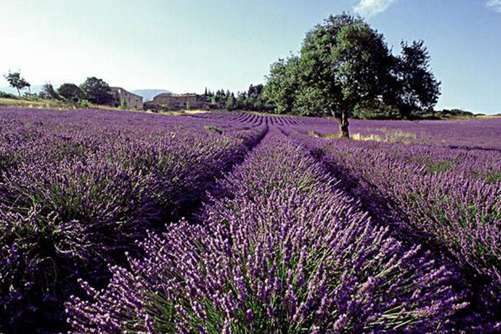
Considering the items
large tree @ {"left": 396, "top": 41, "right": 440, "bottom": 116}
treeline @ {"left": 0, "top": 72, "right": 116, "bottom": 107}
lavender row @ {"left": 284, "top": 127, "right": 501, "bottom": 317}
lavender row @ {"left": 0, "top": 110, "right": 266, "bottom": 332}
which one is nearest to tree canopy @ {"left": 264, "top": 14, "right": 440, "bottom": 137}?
large tree @ {"left": 396, "top": 41, "right": 440, "bottom": 116}

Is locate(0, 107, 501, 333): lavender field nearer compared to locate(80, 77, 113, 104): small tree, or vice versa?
locate(0, 107, 501, 333): lavender field

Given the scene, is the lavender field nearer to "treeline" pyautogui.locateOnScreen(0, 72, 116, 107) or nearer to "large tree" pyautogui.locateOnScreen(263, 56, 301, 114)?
"large tree" pyautogui.locateOnScreen(263, 56, 301, 114)

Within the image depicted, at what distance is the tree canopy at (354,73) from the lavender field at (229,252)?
10.1 m

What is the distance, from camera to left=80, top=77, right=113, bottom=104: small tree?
57.4m

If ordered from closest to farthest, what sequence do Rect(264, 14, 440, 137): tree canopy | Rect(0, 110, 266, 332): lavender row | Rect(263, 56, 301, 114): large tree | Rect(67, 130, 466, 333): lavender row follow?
Rect(67, 130, 466, 333): lavender row, Rect(0, 110, 266, 332): lavender row, Rect(264, 14, 440, 137): tree canopy, Rect(263, 56, 301, 114): large tree

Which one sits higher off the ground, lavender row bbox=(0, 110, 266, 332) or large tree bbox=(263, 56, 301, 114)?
large tree bbox=(263, 56, 301, 114)

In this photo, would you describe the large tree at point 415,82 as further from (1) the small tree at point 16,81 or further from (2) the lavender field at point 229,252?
(1) the small tree at point 16,81

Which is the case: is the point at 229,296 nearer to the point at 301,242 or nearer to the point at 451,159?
the point at 301,242

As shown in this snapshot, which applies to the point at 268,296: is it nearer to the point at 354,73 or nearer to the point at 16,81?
the point at 354,73

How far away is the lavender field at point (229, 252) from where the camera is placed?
1146mm

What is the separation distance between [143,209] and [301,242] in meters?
1.51

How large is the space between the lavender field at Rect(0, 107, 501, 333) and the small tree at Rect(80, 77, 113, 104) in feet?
196

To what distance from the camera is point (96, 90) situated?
191ft

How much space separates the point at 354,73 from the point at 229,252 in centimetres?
1287
